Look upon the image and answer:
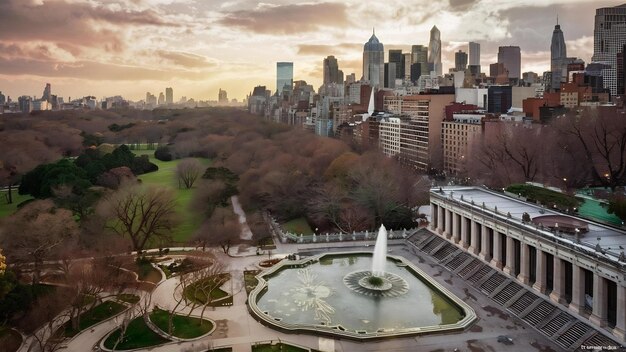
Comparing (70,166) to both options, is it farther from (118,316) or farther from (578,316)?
(578,316)

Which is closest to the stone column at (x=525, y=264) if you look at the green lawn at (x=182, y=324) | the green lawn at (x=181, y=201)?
the green lawn at (x=182, y=324)

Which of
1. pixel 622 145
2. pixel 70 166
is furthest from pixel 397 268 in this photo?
pixel 70 166

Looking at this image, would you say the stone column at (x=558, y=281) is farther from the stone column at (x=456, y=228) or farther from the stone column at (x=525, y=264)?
the stone column at (x=456, y=228)

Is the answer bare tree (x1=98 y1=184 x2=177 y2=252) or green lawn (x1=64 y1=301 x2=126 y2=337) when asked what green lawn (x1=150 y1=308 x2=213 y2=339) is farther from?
bare tree (x1=98 y1=184 x2=177 y2=252)

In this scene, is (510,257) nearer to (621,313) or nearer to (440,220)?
(621,313)

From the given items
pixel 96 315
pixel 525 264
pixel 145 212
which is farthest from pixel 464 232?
pixel 145 212
